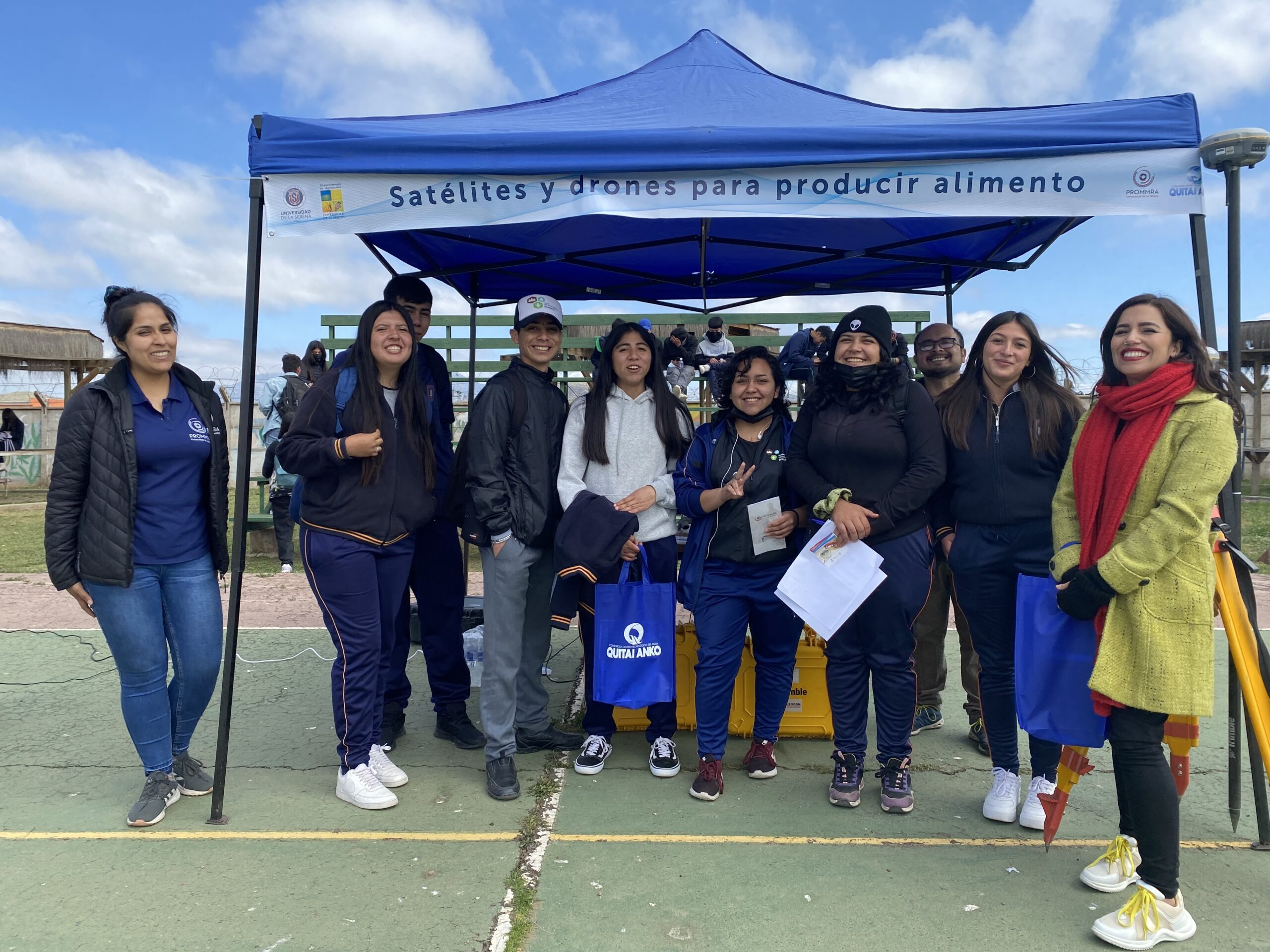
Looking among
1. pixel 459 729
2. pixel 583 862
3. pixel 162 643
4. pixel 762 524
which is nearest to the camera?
pixel 583 862

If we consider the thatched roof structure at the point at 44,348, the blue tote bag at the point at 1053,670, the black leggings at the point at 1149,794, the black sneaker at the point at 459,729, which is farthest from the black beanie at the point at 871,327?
the thatched roof structure at the point at 44,348

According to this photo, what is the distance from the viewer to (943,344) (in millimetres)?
3877

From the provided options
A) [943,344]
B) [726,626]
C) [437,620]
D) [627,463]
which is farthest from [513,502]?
[943,344]

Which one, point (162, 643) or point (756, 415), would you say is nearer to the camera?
point (162, 643)

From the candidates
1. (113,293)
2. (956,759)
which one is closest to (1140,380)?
(956,759)

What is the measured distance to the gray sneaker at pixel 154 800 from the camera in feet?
10.1

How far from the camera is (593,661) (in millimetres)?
3568

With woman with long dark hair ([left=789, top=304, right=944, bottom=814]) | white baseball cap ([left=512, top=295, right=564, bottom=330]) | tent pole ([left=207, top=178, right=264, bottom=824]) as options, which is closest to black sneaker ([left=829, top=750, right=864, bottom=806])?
woman with long dark hair ([left=789, top=304, right=944, bottom=814])

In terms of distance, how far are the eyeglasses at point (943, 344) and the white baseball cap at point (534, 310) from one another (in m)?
1.75

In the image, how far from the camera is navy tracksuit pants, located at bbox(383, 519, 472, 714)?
3.81 meters

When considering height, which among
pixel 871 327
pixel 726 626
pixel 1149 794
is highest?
pixel 871 327

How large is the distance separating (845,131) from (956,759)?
275 cm

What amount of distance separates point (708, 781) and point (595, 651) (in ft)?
2.28

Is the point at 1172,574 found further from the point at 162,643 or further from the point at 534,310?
the point at 162,643
